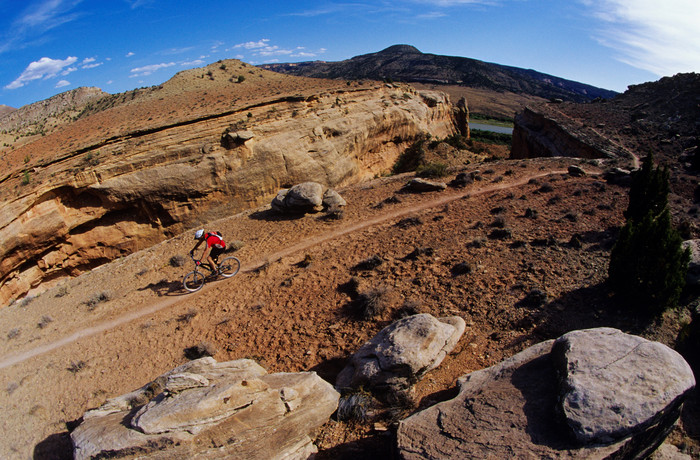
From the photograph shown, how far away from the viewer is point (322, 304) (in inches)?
408

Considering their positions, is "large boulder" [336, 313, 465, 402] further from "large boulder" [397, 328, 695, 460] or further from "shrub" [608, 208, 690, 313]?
"shrub" [608, 208, 690, 313]

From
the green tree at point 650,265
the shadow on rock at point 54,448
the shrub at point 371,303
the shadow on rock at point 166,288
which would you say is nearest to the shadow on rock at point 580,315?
the green tree at point 650,265

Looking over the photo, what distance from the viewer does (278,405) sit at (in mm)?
6387

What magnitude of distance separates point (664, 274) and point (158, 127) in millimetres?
22806

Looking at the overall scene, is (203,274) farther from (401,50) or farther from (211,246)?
(401,50)

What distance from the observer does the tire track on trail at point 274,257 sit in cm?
1070

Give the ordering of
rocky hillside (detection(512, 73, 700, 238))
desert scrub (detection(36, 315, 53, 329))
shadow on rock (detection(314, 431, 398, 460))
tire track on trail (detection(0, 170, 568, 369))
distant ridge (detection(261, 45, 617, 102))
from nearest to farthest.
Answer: shadow on rock (detection(314, 431, 398, 460)) < tire track on trail (detection(0, 170, 568, 369)) < desert scrub (detection(36, 315, 53, 329)) < rocky hillside (detection(512, 73, 700, 238)) < distant ridge (detection(261, 45, 617, 102))

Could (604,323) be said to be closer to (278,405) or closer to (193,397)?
(278,405)

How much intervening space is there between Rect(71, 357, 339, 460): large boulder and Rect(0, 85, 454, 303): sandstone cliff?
13.8 meters

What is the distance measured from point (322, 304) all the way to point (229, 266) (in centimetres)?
430

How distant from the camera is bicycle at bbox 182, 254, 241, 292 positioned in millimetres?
12188

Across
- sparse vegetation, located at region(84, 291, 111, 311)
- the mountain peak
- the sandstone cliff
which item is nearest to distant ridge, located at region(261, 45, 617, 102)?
the mountain peak

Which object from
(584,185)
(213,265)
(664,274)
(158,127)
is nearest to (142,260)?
(213,265)

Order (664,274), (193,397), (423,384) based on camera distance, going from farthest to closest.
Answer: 1. (664,274)
2. (423,384)
3. (193,397)
